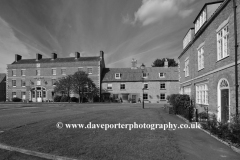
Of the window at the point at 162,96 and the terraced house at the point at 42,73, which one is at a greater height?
the terraced house at the point at 42,73

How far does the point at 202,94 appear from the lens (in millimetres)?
14195

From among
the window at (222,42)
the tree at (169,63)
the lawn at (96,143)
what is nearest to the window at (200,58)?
the window at (222,42)

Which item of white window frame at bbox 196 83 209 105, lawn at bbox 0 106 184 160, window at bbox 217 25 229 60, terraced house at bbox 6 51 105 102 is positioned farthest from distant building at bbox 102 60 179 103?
lawn at bbox 0 106 184 160

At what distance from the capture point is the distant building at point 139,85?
4056cm

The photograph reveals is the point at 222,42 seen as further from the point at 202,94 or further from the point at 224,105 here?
the point at 202,94

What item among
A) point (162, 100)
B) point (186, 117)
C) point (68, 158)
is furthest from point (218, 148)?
point (162, 100)

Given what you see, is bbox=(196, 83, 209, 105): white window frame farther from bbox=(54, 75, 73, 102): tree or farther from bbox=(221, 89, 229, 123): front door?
bbox=(54, 75, 73, 102): tree

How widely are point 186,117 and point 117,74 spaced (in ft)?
107

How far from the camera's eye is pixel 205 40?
505 inches

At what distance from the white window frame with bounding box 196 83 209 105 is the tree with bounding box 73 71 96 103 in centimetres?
2706

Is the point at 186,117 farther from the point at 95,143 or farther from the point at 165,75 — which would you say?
the point at 165,75

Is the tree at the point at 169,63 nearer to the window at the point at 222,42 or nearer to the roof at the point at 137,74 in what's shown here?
the roof at the point at 137,74

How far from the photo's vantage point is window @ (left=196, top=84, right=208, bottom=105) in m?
13.2

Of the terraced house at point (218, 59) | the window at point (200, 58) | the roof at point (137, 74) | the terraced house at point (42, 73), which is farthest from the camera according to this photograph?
the terraced house at point (42, 73)
